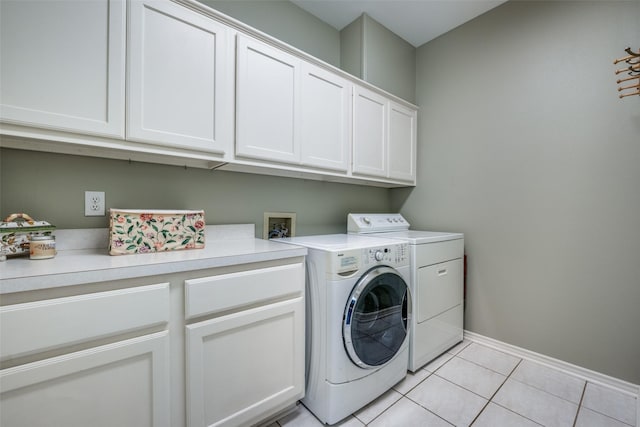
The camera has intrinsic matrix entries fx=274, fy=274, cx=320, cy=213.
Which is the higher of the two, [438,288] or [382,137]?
[382,137]

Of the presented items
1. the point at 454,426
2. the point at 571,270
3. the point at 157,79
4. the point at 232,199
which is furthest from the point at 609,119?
the point at 157,79

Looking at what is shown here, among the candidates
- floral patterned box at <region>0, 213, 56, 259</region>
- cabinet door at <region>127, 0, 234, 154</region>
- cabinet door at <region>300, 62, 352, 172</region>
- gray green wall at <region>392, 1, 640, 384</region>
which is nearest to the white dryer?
gray green wall at <region>392, 1, 640, 384</region>

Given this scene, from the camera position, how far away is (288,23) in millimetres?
2119

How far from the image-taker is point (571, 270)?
1.85 m

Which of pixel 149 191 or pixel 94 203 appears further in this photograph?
pixel 149 191

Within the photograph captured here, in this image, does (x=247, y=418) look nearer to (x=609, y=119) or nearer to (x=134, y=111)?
(x=134, y=111)

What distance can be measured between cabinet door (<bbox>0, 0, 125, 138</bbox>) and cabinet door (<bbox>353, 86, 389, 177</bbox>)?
1.47 meters

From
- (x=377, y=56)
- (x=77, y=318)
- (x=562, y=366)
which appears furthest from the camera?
(x=377, y=56)

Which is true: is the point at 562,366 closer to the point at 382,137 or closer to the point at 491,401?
the point at 491,401

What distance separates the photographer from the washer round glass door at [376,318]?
1432 millimetres

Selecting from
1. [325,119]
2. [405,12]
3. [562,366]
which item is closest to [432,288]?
[562,366]

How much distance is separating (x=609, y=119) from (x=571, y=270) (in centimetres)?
99

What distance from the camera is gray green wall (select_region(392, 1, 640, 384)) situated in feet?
5.50

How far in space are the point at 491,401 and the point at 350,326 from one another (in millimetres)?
967
